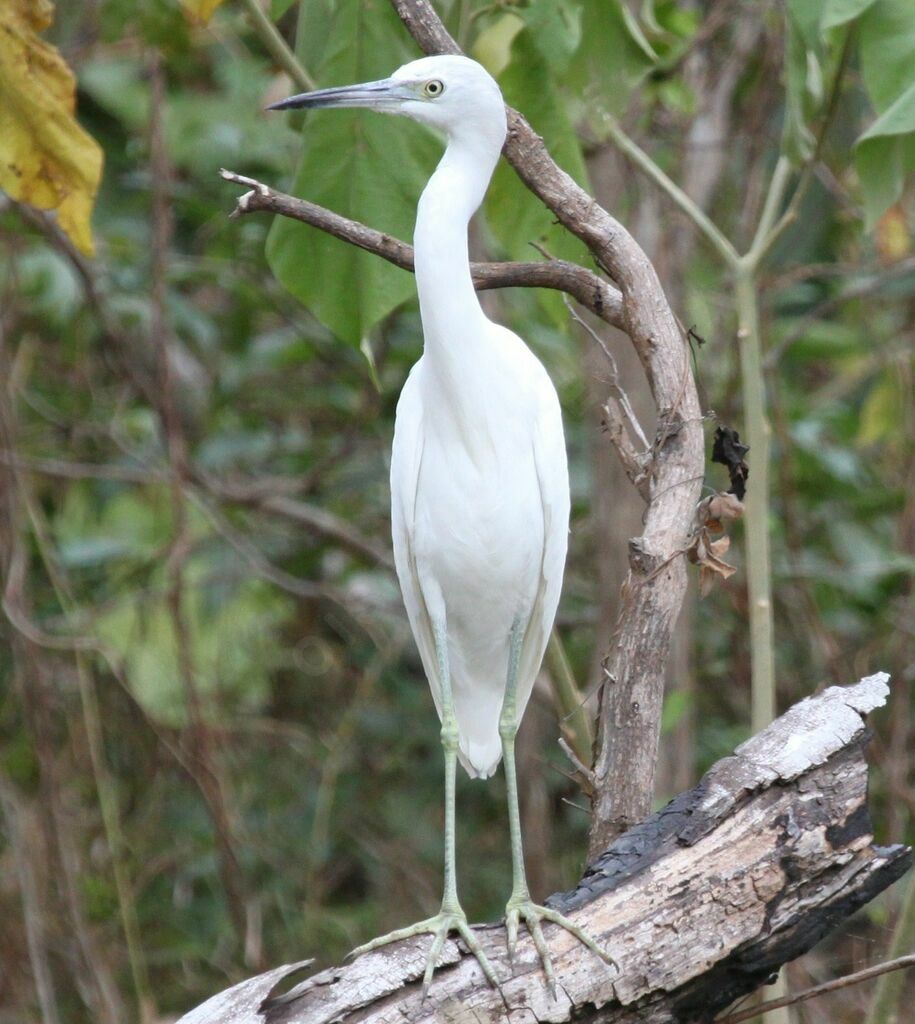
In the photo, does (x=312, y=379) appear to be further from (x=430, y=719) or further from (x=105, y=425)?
(x=430, y=719)

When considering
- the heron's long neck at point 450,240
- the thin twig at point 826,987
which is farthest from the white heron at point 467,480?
the thin twig at point 826,987

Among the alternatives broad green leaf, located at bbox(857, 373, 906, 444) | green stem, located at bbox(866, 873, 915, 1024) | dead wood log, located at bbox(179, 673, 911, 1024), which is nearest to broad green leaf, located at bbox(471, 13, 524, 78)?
dead wood log, located at bbox(179, 673, 911, 1024)

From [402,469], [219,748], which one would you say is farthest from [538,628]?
[219,748]

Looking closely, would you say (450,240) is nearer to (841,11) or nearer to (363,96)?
(363,96)

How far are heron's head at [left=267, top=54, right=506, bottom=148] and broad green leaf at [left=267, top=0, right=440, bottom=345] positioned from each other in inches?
12.4

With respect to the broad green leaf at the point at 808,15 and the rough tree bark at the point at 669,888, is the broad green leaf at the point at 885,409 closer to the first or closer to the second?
the broad green leaf at the point at 808,15

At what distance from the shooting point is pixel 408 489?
1863 millimetres

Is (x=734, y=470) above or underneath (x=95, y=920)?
above

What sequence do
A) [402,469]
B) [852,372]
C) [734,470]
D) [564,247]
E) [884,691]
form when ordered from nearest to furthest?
[884,691] → [734,470] → [402,469] → [564,247] → [852,372]

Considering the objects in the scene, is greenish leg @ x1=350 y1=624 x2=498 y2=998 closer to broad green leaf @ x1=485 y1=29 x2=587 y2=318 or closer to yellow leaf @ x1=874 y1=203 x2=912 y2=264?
broad green leaf @ x1=485 y1=29 x2=587 y2=318

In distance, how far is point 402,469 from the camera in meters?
1.88

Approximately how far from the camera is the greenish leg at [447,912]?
1521 millimetres

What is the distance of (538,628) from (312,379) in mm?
2249

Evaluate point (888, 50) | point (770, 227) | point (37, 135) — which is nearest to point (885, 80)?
point (888, 50)
